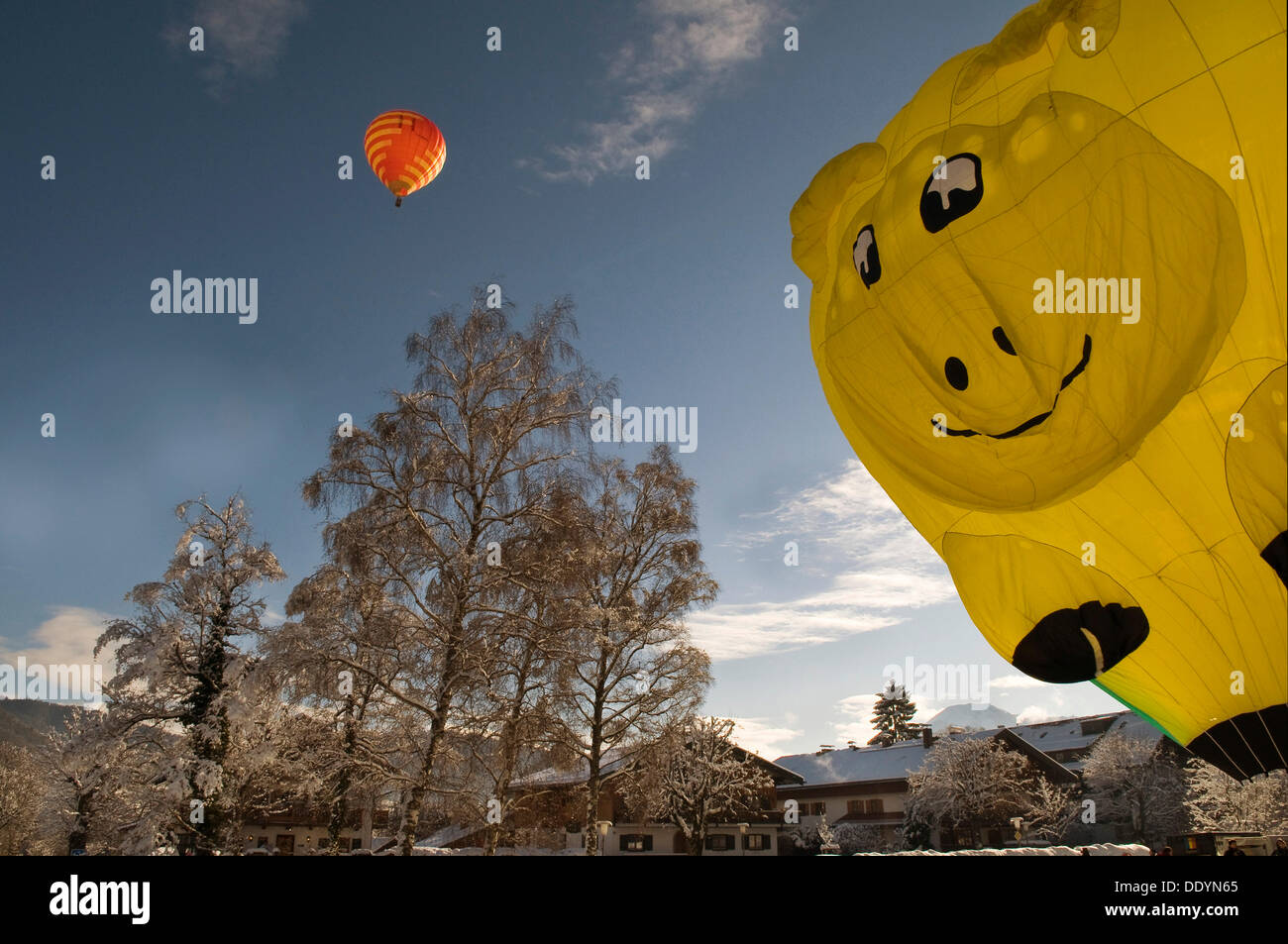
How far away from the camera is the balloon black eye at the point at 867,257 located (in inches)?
230

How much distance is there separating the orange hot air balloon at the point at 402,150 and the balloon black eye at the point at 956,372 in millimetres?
10956

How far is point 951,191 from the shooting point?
208 inches

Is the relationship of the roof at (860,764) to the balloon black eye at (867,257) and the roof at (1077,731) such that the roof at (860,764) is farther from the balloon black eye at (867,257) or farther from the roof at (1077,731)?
the balloon black eye at (867,257)

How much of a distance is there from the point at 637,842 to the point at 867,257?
37.5 metres

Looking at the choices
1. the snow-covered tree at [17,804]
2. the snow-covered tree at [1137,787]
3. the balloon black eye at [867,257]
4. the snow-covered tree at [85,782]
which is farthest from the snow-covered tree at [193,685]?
the snow-covered tree at [1137,787]

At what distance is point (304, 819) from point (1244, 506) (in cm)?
4621

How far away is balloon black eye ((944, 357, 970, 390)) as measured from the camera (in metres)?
5.48

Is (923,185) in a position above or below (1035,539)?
above

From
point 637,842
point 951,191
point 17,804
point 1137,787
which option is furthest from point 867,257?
point 17,804

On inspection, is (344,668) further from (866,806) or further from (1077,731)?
(1077,731)

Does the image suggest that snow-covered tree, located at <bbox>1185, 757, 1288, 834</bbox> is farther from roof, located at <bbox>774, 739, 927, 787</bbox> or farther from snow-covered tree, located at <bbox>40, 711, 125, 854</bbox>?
snow-covered tree, located at <bbox>40, 711, 125, 854</bbox>

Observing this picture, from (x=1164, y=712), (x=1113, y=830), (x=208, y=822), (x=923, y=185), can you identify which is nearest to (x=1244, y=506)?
(x=1164, y=712)
